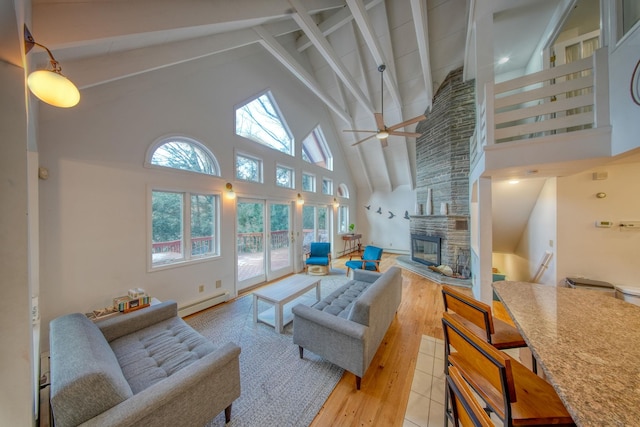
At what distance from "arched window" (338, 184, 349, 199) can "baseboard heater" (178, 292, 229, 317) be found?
5.24 metres

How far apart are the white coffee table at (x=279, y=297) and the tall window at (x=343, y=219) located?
4582mm

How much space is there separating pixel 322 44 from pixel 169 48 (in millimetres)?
2191

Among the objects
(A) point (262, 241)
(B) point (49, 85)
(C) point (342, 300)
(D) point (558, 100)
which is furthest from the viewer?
(A) point (262, 241)

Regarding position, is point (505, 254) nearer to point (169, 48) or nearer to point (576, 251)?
point (576, 251)

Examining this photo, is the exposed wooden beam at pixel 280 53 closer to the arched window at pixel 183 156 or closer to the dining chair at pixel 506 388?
the arched window at pixel 183 156

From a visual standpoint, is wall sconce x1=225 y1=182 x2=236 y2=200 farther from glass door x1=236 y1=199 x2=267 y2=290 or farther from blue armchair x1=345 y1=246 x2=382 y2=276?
blue armchair x1=345 y1=246 x2=382 y2=276

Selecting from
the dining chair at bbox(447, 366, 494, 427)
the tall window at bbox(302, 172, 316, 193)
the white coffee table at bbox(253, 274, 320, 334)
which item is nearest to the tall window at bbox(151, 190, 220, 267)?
the white coffee table at bbox(253, 274, 320, 334)

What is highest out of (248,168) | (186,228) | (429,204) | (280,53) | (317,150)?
(280,53)

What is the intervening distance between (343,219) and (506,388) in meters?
7.23

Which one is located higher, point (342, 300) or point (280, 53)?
point (280, 53)

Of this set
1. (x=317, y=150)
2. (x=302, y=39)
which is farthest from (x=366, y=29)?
(x=317, y=150)

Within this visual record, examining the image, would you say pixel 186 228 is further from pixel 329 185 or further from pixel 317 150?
pixel 329 185

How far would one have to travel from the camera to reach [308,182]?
6105 millimetres

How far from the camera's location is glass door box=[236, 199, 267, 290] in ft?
13.5
